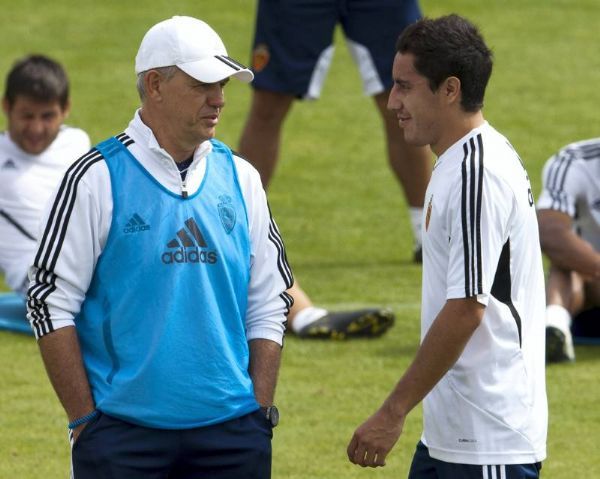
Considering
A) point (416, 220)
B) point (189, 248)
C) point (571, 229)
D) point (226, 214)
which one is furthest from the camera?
point (416, 220)

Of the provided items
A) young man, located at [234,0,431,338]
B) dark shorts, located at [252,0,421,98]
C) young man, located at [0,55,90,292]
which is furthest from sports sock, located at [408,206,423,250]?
young man, located at [0,55,90,292]

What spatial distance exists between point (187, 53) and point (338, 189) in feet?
23.4

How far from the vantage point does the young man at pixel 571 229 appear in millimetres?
8031

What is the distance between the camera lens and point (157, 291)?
4.49 m

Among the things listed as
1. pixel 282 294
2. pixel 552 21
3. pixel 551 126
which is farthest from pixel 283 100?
pixel 552 21

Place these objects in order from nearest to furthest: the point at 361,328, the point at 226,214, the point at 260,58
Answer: the point at 226,214, the point at 361,328, the point at 260,58

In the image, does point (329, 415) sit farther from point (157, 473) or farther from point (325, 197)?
point (325, 197)

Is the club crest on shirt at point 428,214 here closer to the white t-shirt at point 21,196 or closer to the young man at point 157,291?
the young man at point 157,291

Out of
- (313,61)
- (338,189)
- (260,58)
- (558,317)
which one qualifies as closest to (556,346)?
(558,317)

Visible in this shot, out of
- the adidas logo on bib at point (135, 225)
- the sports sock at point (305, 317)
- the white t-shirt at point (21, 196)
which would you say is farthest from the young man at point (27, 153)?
the adidas logo on bib at point (135, 225)

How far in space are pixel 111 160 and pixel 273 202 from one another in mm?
6715

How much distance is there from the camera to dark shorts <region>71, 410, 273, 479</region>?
14.8 ft

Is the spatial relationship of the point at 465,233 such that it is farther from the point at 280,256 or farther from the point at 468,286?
the point at 280,256

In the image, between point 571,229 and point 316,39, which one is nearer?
point 571,229
